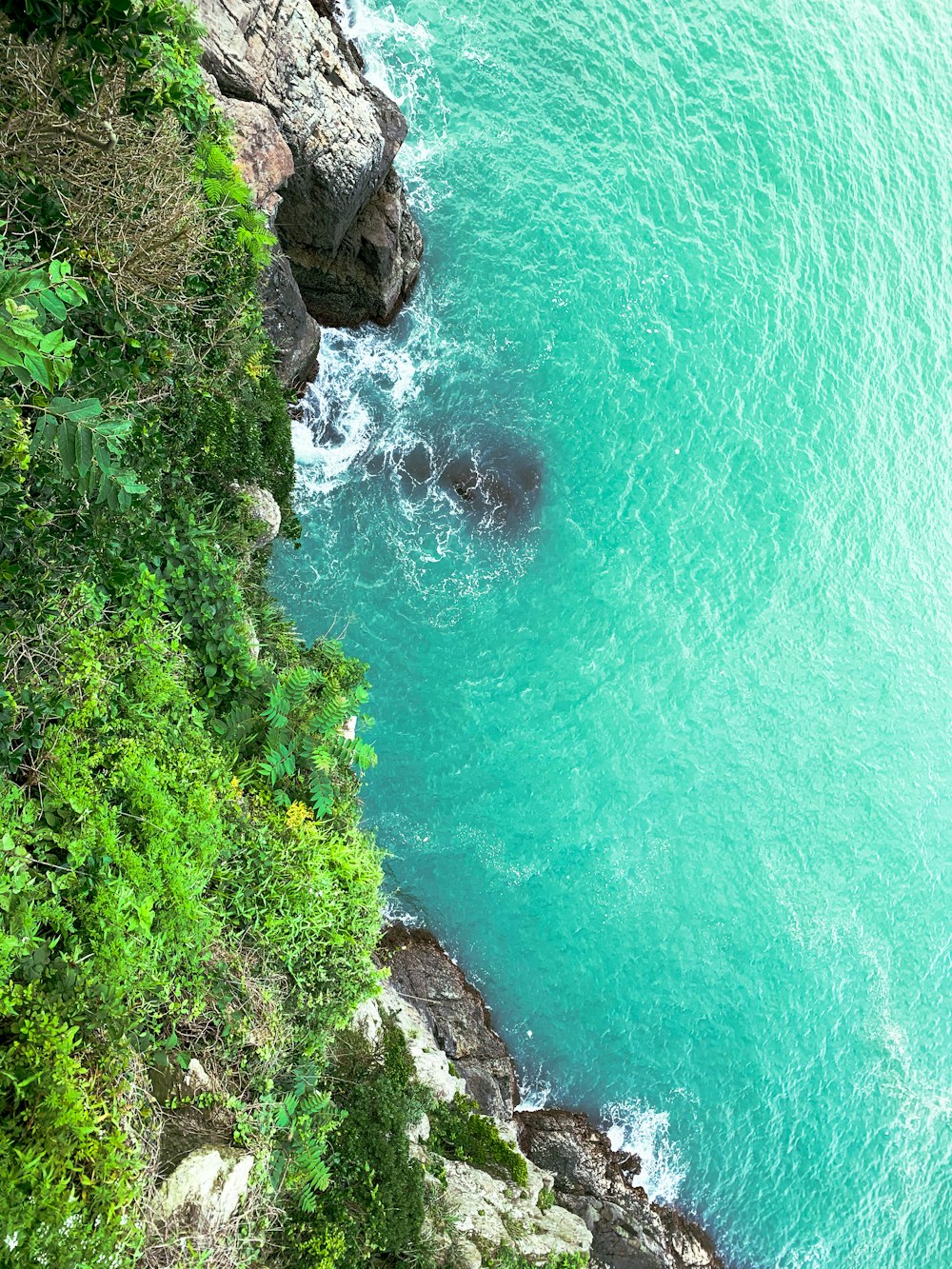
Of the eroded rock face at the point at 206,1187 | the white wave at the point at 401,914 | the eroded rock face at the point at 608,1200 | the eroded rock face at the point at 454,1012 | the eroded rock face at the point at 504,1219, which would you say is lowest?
the eroded rock face at the point at 608,1200

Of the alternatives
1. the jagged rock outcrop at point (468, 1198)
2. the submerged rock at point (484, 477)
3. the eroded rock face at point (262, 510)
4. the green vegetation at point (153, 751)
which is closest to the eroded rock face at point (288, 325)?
the green vegetation at point (153, 751)

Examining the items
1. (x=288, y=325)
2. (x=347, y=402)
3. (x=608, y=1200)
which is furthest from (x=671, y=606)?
(x=608, y=1200)

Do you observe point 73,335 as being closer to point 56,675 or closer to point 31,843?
point 56,675

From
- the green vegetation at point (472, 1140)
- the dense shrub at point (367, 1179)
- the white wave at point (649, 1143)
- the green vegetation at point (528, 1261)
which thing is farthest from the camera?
the white wave at point (649, 1143)

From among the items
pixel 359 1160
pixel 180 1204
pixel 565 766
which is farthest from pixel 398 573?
pixel 180 1204

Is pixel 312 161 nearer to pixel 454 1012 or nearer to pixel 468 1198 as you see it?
pixel 454 1012

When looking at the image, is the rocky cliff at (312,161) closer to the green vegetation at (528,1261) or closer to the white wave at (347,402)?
the white wave at (347,402)

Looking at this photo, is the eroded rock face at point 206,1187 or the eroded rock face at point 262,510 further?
the eroded rock face at point 262,510

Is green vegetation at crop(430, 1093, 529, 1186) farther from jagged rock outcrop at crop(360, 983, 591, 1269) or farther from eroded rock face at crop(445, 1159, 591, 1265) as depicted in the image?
→ eroded rock face at crop(445, 1159, 591, 1265)
